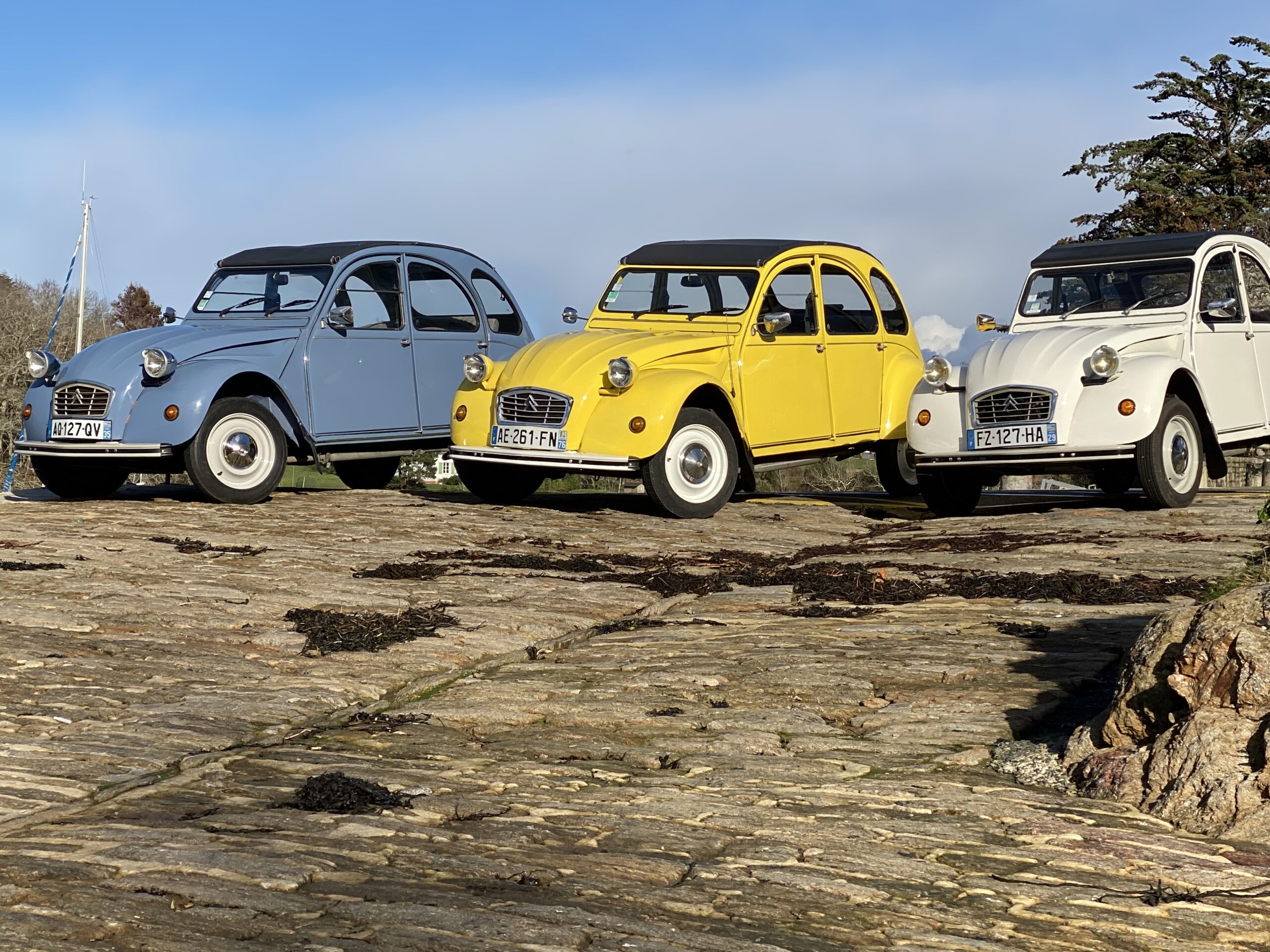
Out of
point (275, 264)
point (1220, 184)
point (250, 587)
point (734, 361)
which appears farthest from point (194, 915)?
point (1220, 184)

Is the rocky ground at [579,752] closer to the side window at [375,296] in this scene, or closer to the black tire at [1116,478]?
the black tire at [1116,478]

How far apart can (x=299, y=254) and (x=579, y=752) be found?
944cm

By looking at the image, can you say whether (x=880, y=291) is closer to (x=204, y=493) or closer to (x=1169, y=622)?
(x=204, y=493)

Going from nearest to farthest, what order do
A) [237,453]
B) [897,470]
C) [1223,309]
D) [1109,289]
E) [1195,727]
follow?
[1195,727]
[237,453]
[1223,309]
[1109,289]
[897,470]

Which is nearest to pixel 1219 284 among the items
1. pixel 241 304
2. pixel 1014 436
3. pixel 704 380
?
pixel 1014 436

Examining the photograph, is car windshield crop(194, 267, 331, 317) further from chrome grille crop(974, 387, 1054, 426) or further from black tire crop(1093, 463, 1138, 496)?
black tire crop(1093, 463, 1138, 496)

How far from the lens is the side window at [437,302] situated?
1390 centimetres

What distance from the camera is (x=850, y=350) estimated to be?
44.0 ft

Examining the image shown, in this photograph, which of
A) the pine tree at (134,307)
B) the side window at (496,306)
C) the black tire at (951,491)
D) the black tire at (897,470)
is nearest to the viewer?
the black tire at (951,491)

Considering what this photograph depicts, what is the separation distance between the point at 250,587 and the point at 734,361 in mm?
5294

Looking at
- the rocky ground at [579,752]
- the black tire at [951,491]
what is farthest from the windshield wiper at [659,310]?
the rocky ground at [579,752]

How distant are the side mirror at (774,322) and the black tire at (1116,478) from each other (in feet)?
8.67

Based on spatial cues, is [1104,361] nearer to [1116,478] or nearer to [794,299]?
[1116,478]

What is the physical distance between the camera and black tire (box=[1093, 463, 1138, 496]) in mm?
12062
